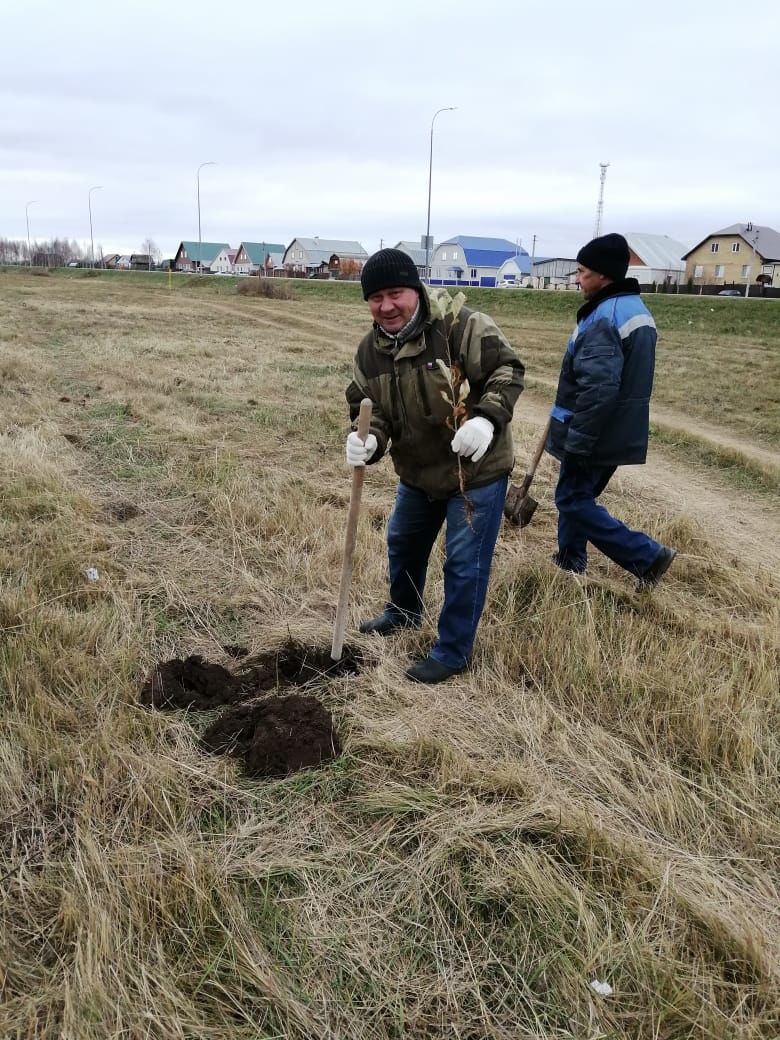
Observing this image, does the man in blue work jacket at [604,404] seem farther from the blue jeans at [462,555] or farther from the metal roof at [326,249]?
the metal roof at [326,249]

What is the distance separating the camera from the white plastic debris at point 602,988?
1640 mm

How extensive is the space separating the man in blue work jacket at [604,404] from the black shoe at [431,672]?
1262 mm

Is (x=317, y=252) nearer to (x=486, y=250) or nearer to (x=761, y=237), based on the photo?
(x=486, y=250)

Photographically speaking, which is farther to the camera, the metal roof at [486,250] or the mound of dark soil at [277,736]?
the metal roof at [486,250]

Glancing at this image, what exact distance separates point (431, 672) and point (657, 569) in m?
1.53

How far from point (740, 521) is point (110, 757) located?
4657 millimetres

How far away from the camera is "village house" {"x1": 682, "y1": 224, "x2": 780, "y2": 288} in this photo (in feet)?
167

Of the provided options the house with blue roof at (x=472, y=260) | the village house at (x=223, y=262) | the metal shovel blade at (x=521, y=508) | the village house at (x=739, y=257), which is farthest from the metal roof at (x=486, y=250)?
the metal shovel blade at (x=521, y=508)

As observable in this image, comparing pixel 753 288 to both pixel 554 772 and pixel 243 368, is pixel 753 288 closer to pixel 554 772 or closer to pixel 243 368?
pixel 243 368

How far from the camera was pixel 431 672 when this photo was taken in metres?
2.91

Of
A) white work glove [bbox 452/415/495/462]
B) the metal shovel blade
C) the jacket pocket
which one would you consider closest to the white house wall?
the metal shovel blade

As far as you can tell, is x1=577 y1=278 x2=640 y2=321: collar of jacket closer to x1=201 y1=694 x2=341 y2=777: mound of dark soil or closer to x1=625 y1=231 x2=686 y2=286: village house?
→ x1=201 y1=694 x2=341 y2=777: mound of dark soil

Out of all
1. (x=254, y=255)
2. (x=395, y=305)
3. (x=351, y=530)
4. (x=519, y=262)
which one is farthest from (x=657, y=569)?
(x=254, y=255)

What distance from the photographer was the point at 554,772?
93.3 inches
